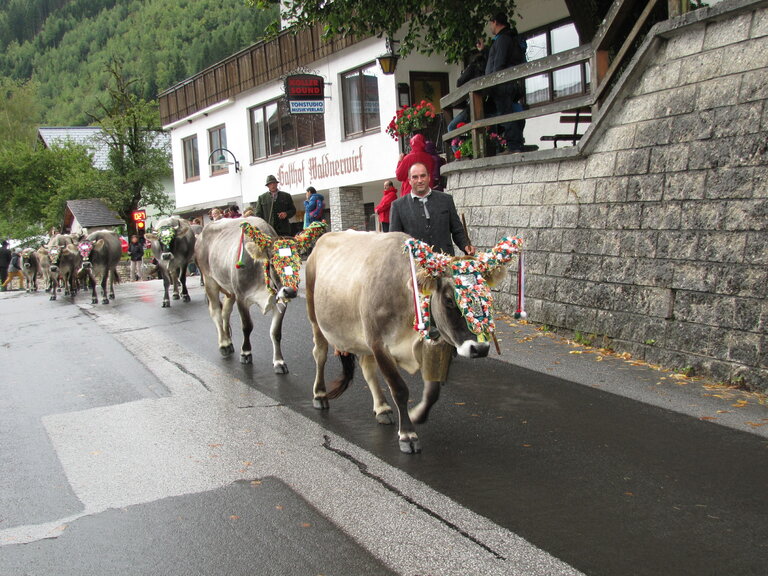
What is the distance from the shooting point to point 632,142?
959cm

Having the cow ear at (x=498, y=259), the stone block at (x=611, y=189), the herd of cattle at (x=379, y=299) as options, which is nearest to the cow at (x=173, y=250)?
the herd of cattle at (x=379, y=299)

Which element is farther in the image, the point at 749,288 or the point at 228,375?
the point at 228,375

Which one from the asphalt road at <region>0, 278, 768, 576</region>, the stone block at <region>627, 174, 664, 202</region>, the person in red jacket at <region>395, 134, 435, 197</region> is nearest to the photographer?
the asphalt road at <region>0, 278, 768, 576</region>

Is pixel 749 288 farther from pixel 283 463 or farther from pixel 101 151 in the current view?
pixel 101 151

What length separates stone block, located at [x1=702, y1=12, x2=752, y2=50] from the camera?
27.0ft

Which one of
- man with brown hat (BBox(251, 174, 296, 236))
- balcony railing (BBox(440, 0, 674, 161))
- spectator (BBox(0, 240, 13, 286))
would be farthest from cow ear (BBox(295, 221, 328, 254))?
spectator (BBox(0, 240, 13, 286))

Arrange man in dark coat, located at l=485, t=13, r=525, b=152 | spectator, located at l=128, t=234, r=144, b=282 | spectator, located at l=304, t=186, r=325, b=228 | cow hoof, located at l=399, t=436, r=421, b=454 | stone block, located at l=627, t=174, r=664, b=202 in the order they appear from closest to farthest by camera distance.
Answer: cow hoof, located at l=399, t=436, r=421, b=454 < stone block, located at l=627, t=174, r=664, b=202 < man in dark coat, located at l=485, t=13, r=525, b=152 < spectator, located at l=304, t=186, r=325, b=228 < spectator, located at l=128, t=234, r=144, b=282

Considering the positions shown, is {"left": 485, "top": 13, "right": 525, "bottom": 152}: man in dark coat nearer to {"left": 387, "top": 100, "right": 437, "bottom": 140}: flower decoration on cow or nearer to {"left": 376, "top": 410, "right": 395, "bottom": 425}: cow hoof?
{"left": 387, "top": 100, "right": 437, "bottom": 140}: flower decoration on cow

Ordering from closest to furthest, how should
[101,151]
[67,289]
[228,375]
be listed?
1. [228,375]
2. [67,289]
3. [101,151]

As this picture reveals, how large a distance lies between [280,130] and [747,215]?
23.9m

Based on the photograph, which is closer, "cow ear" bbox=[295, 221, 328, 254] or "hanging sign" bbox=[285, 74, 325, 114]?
"cow ear" bbox=[295, 221, 328, 254]

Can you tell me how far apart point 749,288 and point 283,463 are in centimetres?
477

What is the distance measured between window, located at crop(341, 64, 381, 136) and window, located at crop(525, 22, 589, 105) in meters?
6.64

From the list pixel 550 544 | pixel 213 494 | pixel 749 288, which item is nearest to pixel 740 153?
pixel 749 288
